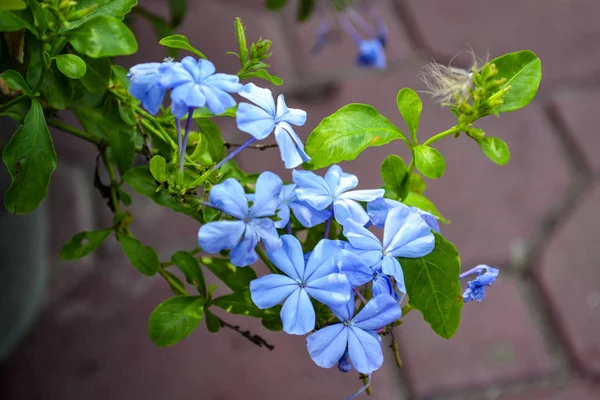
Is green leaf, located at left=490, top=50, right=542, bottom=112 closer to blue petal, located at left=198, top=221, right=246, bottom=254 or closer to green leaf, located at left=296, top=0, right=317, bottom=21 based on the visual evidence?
blue petal, located at left=198, top=221, right=246, bottom=254

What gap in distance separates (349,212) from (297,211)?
38mm

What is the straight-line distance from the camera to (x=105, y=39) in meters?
0.51

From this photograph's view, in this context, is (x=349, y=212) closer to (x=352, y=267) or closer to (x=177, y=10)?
(x=352, y=267)

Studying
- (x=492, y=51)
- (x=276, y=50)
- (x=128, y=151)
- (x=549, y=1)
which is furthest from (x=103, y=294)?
(x=549, y=1)

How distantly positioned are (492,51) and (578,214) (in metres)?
0.43

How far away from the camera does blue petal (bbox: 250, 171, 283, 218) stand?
1.53 feet

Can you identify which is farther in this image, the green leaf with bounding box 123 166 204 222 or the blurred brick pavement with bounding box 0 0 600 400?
the blurred brick pavement with bounding box 0 0 600 400

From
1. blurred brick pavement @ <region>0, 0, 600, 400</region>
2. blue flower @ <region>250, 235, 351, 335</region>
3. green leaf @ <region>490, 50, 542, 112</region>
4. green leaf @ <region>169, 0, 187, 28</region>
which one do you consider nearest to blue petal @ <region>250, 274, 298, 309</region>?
blue flower @ <region>250, 235, 351, 335</region>

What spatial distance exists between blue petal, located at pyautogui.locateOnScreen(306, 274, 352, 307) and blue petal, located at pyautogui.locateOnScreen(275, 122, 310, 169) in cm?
8

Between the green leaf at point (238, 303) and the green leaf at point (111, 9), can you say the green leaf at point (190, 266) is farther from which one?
the green leaf at point (111, 9)

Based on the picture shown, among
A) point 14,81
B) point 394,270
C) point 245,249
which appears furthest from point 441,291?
point 14,81

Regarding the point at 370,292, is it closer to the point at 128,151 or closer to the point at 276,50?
the point at 128,151

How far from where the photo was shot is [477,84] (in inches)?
20.9

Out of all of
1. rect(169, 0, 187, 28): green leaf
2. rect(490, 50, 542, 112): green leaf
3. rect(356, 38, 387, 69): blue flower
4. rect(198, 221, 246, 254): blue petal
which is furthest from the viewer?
rect(356, 38, 387, 69): blue flower
